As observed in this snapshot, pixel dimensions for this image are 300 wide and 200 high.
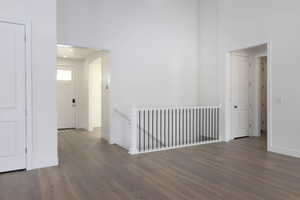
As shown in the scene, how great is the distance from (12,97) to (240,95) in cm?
554

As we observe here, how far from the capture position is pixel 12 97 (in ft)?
11.4

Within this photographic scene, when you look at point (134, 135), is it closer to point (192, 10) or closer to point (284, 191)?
point (284, 191)

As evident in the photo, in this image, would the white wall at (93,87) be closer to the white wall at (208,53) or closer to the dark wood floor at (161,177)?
the dark wood floor at (161,177)

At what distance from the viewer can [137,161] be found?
13.4ft

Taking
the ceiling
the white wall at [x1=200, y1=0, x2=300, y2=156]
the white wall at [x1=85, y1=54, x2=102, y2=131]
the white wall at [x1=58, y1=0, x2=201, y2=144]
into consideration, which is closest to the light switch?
the white wall at [x1=200, y1=0, x2=300, y2=156]

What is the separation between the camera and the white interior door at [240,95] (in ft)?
20.0

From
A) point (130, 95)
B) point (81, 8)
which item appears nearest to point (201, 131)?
point (130, 95)

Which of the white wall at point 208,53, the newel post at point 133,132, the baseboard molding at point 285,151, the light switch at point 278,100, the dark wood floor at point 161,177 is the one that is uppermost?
the white wall at point 208,53

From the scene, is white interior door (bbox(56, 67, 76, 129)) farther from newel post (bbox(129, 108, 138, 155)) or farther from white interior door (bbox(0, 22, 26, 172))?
white interior door (bbox(0, 22, 26, 172))

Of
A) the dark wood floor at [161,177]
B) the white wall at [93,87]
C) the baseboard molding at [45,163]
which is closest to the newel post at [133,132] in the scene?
the dark wood floor at [161,177]

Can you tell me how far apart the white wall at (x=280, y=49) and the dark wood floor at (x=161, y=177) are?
1.84 feet

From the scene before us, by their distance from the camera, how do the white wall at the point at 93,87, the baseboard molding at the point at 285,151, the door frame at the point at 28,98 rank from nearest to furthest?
the door frame at the point at 28,98 → the baseboard molding at the point at 285,151 → the white wall at the point at 93,87

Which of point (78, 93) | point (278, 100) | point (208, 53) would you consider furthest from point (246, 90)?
point (78, 93)

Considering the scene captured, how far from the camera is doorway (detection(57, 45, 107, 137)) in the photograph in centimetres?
756
